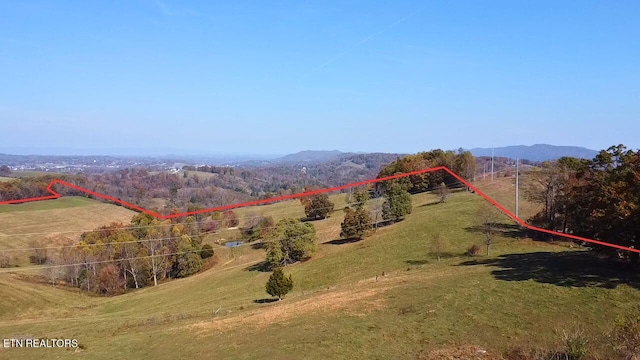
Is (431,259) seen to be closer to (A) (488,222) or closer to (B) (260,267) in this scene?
(A) (488,222)

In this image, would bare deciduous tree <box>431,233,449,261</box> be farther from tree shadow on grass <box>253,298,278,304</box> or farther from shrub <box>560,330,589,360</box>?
shrub <box>560,330,589,360</box>

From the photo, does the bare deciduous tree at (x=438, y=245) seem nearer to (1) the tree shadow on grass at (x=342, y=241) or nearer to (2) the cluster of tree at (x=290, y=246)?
(1) the tree shadow on grass at (x=342, y=241)

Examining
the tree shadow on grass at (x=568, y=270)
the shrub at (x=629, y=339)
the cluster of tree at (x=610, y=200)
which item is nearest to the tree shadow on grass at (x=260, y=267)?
the tree shadow on grass at (x=568, y=270)

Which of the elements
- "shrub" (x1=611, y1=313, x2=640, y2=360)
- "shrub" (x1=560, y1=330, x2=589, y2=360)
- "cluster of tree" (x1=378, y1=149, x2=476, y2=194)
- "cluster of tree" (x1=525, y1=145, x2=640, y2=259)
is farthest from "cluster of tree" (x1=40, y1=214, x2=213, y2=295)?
"shrub" (x1=611, y1=313, x2=640, y2=360)

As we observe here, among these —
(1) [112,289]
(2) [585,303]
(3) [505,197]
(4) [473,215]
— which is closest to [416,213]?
(4) [473,215]

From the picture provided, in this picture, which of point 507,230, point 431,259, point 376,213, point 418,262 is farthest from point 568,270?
point 376,213
